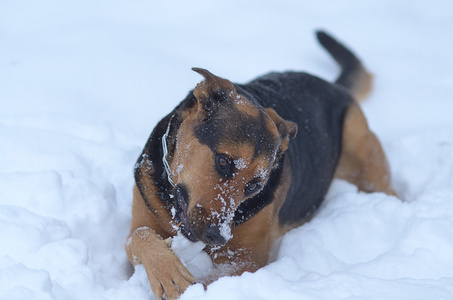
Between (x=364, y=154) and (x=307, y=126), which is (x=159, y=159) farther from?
(x=364, y=154)

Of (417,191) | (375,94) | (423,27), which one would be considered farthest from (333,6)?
(417,191)

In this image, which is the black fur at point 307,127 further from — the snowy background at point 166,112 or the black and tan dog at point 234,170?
the snowy background at point 166,112

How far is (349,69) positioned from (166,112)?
2.44m

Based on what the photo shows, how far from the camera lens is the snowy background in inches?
117

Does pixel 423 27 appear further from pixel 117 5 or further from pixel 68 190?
pixel 68 190

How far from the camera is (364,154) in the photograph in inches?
195

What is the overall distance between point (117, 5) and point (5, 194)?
13.0 feet

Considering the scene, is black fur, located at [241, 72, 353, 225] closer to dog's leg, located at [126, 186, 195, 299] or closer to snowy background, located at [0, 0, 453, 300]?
snowy background, located at [0, 0, 453, 300]

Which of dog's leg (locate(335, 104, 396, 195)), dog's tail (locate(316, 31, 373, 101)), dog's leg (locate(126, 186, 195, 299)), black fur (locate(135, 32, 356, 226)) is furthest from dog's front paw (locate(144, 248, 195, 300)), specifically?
dog's tail (locate(316, 31, 373, 101))

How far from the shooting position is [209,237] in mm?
2895

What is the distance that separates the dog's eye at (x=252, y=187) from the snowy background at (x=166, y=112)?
1.70 ft

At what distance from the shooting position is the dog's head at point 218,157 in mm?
2914

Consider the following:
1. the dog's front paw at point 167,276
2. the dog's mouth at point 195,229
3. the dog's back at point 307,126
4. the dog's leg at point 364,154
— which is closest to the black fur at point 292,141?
the dog's back at point 307,126

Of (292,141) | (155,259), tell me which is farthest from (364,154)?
(155,259)
